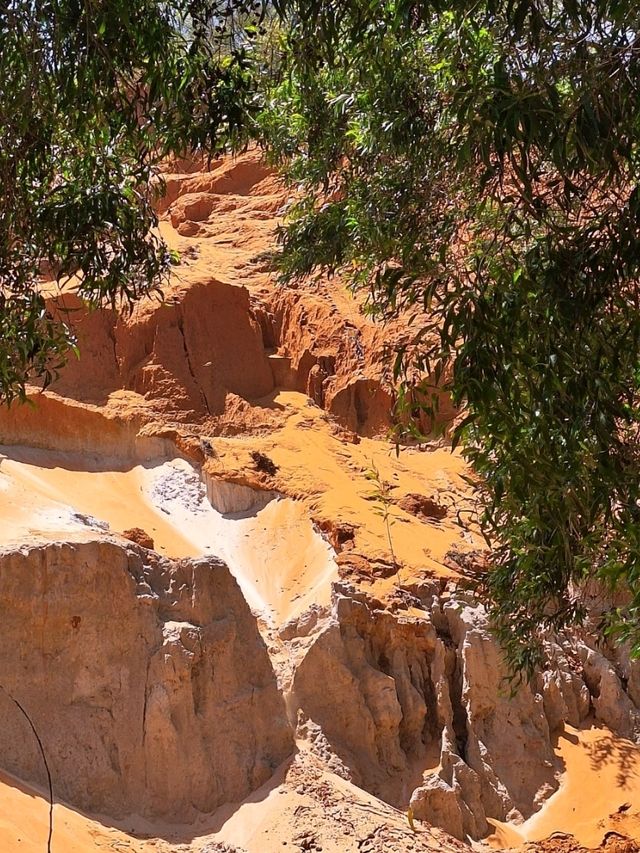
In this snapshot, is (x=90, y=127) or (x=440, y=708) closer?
(x=90, y=127)

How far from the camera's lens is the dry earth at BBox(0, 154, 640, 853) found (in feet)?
47.0

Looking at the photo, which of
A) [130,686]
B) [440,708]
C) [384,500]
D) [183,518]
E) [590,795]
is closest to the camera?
[130,686]

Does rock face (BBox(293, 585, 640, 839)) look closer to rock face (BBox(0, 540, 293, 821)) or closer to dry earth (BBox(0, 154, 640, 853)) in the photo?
dry earth (BBox(0, 154, 640, 853))

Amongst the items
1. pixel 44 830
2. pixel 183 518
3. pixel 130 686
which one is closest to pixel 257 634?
pixel 130 686

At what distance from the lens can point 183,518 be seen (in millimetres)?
23062

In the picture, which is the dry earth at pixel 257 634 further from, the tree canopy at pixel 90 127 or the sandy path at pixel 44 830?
the tree canopy at pixel 90 127

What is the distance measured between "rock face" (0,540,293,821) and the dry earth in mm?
28

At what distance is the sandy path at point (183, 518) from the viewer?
19.5m

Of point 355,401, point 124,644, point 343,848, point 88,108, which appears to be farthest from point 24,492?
point 88,108

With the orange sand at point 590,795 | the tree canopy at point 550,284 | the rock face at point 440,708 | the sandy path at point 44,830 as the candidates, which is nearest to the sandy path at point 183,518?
the rock face at point 440,708

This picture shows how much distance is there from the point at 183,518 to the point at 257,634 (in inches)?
273

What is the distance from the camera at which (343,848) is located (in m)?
13.6

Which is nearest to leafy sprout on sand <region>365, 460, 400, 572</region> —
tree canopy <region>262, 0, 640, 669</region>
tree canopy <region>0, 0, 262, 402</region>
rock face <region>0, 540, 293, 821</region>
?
rock face <region>0, 540, 293, 821</region>

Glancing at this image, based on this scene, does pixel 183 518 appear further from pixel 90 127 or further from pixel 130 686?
pixel 90 127
